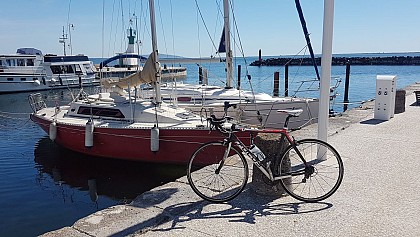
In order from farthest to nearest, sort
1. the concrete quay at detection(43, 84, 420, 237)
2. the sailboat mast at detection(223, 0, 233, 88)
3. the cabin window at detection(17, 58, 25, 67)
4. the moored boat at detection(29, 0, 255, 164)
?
1. the cabin window at detection(17, 58, 25, 67)
2. the sailboat mast at detection(223, 0, 233, 88)
3. the moored boat at detection(29, 0, 255, 164)
4. the concrete quay at detection(43, 84, 420, 237)

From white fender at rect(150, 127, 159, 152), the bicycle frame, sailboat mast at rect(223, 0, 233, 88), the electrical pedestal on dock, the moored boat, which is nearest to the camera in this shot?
the bicycle frame

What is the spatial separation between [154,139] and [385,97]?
6.43 metres

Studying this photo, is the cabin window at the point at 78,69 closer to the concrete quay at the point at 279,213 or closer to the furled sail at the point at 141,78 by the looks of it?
the furled sail at the point at 141,78

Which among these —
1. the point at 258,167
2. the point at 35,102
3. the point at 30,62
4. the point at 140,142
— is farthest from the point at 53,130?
the point at 30,62

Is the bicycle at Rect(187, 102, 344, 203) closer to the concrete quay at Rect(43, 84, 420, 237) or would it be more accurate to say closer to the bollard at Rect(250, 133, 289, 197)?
the bollard at Rect(250, 133, 289, 197)

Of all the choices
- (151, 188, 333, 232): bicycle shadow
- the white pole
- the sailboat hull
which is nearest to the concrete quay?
(151, 188, 333, 232): bicycle shadow

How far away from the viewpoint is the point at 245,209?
421 cm

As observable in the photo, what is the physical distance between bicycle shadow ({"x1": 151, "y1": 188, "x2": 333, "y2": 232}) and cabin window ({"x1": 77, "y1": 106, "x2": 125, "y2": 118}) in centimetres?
696

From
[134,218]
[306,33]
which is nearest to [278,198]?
[134,218]

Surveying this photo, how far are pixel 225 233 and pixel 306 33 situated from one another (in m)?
5.13

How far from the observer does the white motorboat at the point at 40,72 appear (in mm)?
37625

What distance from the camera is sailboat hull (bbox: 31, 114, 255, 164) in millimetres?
9516

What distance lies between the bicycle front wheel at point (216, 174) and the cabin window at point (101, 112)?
19.3 ft

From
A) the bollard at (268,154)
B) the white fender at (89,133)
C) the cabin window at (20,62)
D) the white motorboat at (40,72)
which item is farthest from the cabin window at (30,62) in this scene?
the bollard at (268,154)
